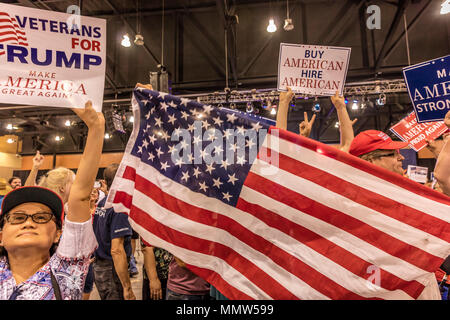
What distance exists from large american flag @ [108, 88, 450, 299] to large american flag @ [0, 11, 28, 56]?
1.11 metres

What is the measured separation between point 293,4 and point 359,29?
214 cm

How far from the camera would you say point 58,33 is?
2.11 meters

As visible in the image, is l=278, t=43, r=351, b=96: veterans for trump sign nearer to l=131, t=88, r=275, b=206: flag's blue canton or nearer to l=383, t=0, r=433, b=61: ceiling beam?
l=131, t=88, r=275, b=206: flag's blue canton

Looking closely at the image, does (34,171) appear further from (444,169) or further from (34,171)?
(444,169)

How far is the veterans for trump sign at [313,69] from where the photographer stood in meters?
3.29

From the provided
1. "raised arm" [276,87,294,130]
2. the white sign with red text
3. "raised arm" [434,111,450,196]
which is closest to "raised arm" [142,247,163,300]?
"raised arm" [276,87,294,130]

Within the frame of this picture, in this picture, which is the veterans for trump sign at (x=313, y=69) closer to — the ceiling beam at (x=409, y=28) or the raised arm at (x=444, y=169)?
the raised arm at (x=444, y=169)

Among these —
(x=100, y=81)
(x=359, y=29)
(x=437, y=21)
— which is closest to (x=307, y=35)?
(x=359, y=29)

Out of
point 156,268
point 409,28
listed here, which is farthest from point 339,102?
point 409,28

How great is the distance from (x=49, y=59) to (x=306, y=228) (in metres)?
2.23

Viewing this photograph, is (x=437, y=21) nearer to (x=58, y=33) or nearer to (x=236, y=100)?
(x=236, y=100)

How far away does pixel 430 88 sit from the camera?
2703 mm

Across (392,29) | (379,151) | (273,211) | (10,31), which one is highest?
(392,29)
